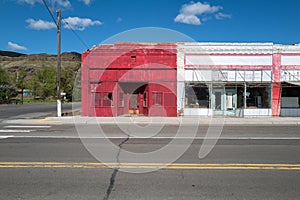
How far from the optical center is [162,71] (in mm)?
18719

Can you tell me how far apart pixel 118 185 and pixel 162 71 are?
48.7ft

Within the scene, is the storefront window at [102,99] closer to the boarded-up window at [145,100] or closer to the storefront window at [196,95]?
the boarded-up window at [145,100]

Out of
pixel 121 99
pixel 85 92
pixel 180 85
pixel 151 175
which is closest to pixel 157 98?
pixel 180 85

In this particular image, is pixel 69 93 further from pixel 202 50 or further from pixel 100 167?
pixel 100 167

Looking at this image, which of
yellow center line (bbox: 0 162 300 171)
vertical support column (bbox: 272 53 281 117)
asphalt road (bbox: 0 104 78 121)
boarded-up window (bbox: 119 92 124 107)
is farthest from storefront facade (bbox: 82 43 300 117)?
yellow center line (bbox: 0 162 300 171)

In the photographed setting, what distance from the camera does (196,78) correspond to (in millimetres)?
18594

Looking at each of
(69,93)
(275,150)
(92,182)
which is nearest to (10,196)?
(92,182)

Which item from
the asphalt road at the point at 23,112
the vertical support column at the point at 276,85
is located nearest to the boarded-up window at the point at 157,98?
the asphalt road at the point at 23,112

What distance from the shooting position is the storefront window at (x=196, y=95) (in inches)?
733

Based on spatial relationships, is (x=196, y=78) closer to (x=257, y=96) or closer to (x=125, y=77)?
(x=257, y=96)

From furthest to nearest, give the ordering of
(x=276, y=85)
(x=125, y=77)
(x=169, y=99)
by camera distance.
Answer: (x=125, y=77) → (x=169, y=99) → (x=276, y=85)

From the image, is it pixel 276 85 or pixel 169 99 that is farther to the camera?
pixel 169 99

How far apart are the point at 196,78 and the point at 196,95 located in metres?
1.29

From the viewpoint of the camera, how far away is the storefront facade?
18438mm
